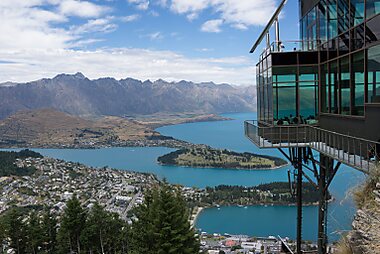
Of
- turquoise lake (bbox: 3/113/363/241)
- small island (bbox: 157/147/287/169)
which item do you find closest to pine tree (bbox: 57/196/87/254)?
turquoise lake (bbox: 3/113/363/241)

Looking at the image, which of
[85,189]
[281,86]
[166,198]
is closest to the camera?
[281,86]

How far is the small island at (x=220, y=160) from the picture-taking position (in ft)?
270

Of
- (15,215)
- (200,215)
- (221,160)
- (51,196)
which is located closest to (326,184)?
(15,215)

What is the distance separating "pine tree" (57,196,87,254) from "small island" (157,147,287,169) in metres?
67.5

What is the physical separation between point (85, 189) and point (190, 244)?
5122 cm

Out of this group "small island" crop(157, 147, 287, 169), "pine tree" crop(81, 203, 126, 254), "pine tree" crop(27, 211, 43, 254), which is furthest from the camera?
"small island" crop(157, 147, 287, 169)

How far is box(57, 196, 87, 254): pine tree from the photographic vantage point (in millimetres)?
15445

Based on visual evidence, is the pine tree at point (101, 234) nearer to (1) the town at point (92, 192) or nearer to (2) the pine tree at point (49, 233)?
(2) the pine tree at point (49, 233)

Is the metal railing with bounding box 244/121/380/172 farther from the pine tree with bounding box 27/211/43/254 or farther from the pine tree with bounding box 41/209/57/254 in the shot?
the pine tree with bounding box 41/209/57/254

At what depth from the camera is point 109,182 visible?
6656cm

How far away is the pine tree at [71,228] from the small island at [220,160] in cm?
6751

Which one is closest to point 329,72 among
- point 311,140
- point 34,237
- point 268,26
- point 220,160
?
point 311,140

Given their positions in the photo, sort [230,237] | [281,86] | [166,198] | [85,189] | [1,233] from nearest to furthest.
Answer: [281,86] → [166,198] → [1,233] → [230,237] → [85,189]

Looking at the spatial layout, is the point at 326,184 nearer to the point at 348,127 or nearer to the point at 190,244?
the point at 348,127
